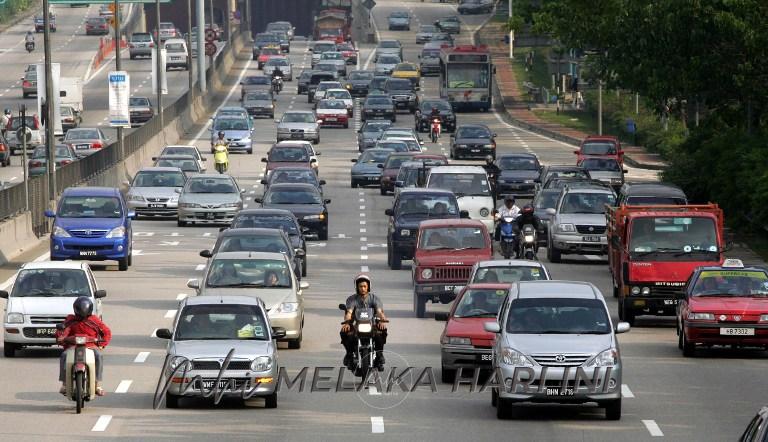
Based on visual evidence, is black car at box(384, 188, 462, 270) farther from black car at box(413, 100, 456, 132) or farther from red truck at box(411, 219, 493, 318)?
black car at box(413, 100, 456, 132)

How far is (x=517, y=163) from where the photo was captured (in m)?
61.2

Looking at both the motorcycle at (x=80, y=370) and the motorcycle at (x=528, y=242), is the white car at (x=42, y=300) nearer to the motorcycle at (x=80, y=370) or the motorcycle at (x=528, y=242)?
the motorcycle at (x=80, y=370)

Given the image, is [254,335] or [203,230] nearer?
[254,335]

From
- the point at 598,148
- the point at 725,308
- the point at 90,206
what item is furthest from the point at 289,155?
the point at 725,308

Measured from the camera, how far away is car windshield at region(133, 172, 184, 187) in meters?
54.6

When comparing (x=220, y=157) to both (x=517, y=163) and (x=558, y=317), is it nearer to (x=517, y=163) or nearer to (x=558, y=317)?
(x=517, y=163)

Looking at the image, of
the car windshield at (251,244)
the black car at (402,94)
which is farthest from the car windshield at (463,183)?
the black car at (402,94)

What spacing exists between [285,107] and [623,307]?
239ft

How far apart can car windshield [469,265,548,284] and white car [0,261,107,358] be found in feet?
18.6

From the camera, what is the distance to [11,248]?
44312mm

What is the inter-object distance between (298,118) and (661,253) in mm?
50343

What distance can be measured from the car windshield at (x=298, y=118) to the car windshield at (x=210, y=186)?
30.1 metres

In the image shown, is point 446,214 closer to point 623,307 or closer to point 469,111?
point 623,307

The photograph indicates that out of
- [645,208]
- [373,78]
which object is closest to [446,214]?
[645,208]
